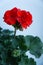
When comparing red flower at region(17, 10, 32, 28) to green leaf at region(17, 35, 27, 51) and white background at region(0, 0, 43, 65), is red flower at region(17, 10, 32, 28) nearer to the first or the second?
green leaf at region(17, 35, 27, 51)

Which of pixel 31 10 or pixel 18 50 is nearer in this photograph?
pixel 18 50

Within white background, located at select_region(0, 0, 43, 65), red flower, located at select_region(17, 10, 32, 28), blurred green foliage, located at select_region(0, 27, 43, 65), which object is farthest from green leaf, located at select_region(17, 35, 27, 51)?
white background, located at select_region(0, 0, 43, 65)

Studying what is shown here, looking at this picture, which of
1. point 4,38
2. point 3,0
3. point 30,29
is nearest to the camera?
point 4,38

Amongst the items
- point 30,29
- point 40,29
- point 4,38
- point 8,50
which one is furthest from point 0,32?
point 40,29

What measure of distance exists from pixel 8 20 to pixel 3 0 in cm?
46

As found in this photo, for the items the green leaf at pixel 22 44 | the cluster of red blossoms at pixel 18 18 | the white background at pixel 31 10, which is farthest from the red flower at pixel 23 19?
the white background at pixel 31 10

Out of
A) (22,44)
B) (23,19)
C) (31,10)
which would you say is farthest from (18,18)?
(31,10)

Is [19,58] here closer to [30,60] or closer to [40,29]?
[30,60]

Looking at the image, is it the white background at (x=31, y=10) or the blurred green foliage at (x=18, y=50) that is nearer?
the blurred green foliage at (x=18, y=50)


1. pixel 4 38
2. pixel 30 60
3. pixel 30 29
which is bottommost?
pixel 30 60

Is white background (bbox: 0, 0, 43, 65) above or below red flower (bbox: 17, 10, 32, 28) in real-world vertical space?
above

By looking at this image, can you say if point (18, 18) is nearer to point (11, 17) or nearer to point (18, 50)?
point (11, 17)

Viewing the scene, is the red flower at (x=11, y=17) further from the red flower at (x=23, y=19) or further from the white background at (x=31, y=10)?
the white background at (x=31, y=10)

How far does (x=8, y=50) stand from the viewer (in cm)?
106
